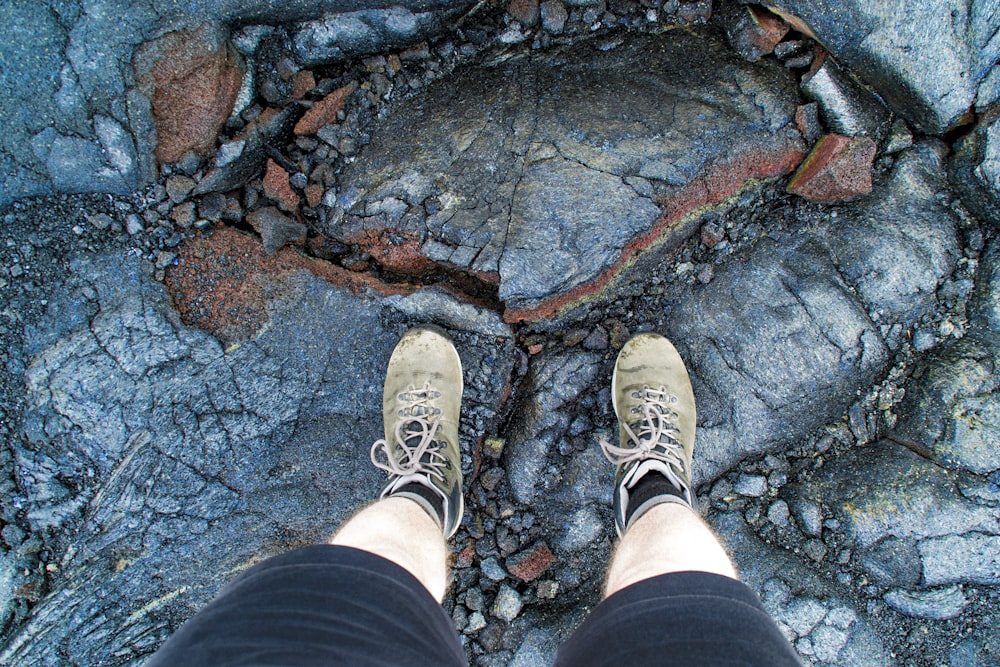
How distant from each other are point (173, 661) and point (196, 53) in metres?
1.71

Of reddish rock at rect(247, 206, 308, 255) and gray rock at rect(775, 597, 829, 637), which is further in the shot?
reddish rock at rect(247, 206, 308, 255)

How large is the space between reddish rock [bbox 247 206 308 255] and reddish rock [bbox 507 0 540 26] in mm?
1045

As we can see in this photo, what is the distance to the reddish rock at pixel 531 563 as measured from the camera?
1882mm

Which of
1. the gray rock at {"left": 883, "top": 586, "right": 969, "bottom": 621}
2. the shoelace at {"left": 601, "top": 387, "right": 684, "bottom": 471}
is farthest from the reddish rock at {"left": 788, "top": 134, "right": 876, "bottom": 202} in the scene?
the gray rock at {"left": 883, "top": 586, "right": 969, "bottom": 621}

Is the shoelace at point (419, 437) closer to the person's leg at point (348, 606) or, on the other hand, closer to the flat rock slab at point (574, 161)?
the person's leg at point (348, 606)

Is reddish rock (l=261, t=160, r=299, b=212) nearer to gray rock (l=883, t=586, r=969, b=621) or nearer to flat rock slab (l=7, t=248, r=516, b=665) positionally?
flat rock slab (l=7, t=248, r=516, b=665)

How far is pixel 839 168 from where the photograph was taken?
1793 mm

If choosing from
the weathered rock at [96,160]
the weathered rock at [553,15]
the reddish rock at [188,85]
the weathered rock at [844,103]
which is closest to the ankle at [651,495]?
the weathered rock at [844,103]

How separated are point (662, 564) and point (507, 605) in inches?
28.3

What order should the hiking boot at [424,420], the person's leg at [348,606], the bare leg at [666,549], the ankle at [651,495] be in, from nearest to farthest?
the person's leg at [348,606]
the bare leg at [666,549]
the ankle at [651,495]
the hiking boot at [424,420]

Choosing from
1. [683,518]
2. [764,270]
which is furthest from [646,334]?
[683,518]

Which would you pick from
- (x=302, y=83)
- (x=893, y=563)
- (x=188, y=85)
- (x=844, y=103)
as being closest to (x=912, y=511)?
(x=893, y=563)

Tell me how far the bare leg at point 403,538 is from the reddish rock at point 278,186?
3.61 feet

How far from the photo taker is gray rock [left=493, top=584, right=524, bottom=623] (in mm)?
1860
